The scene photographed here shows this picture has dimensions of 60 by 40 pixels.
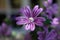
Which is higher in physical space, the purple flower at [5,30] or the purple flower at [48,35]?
the purple flower at [48,35]

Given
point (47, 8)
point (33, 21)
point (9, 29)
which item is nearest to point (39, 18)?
point (33, 21)

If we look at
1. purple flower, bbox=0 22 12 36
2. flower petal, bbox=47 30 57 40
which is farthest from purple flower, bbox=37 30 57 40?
purple flower, bbox=0 22 12 36

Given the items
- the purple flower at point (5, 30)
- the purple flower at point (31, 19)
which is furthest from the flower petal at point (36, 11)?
the purple flower at point (5, 30)

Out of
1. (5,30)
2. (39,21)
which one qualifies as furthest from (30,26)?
(5,30)

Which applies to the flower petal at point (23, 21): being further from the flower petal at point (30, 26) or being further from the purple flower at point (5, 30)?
the purple flower at point (5, 30)

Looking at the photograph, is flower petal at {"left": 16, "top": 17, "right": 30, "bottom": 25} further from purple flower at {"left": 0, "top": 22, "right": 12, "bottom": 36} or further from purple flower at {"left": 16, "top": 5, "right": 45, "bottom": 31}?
purple flower at {"left": 0, "top": 22, "right": 12, "bottom": 36}

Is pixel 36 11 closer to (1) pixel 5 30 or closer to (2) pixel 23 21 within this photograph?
(2) pixel 23 21

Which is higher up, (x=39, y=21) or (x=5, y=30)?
(x=39, y=21)

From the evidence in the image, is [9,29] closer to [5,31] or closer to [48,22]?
[5,31]
